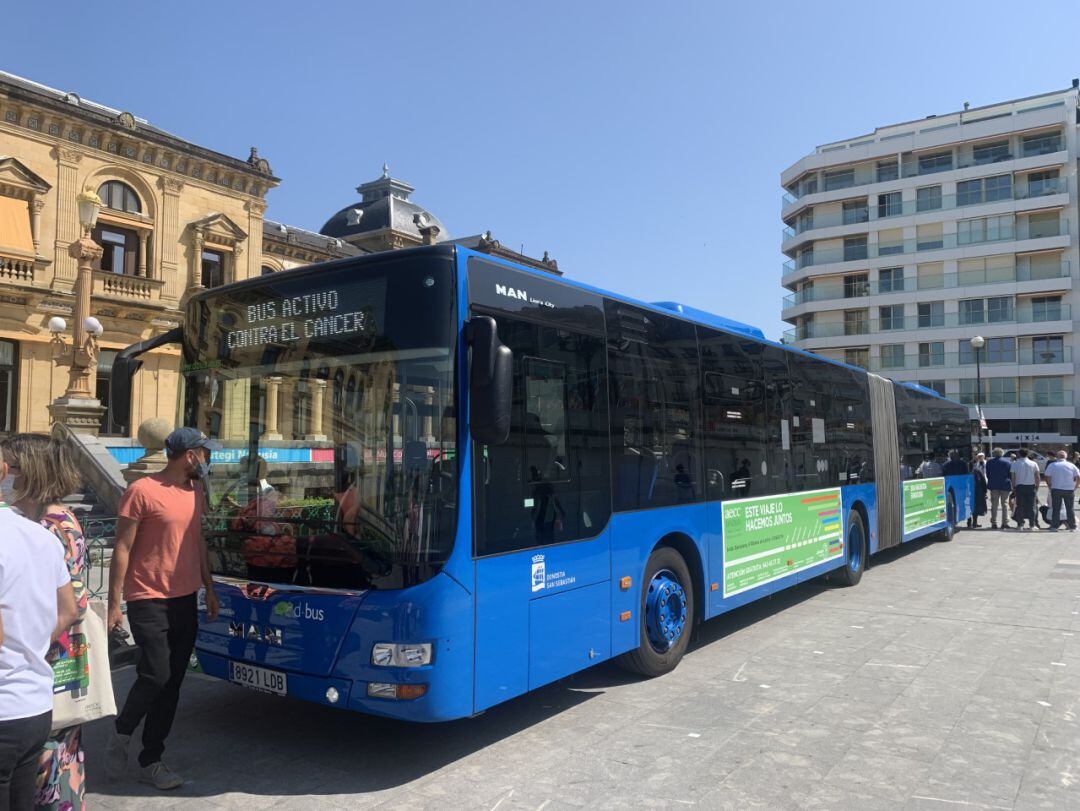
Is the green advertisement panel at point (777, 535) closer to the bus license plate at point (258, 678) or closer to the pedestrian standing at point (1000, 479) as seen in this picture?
the bus license plate at point (258, 678)

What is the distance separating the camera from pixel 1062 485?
18.0 meters

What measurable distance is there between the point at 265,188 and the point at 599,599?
32.8 m

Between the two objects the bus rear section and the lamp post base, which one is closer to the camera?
the bus rear section

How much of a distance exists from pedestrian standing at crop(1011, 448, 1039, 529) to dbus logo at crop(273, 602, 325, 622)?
18.3m

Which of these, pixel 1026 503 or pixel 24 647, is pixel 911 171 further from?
pixel 24 647

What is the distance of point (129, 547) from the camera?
441 cm

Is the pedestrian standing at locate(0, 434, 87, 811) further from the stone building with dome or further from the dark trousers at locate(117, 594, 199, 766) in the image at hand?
the stone building with dome

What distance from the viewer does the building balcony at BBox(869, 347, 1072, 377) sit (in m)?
52.6

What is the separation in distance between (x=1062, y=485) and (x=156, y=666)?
63.3ft

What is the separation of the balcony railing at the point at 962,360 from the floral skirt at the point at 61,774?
59.3 metres

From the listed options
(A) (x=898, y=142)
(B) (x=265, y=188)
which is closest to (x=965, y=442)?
(B) (x=265, y=188)

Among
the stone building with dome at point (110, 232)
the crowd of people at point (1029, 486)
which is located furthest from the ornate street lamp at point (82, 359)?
the crowd of people at point (1029, 486)

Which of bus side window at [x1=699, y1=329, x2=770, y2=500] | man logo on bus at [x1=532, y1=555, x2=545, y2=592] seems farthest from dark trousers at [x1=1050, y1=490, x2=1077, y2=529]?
man logo on bus at [x1=532, y1=555, x2=545, y2=592]

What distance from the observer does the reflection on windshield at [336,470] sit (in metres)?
4.49
